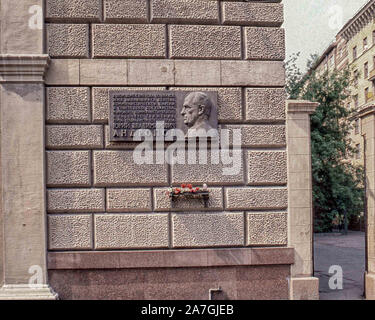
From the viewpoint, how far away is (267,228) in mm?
8352

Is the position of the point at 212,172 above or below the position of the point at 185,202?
above

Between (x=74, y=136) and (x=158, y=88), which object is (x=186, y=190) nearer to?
(x=158, y=88)

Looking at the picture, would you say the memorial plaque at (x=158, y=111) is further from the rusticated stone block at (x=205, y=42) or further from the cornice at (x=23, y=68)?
the cornice at (x=23, y=68)

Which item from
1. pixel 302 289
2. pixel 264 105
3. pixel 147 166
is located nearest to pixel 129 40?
pixel 147 166

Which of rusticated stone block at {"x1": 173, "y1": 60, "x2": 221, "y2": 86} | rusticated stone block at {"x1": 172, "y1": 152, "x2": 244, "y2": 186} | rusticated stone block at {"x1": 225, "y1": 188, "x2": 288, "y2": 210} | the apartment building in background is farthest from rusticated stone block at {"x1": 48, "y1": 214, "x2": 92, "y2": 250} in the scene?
the apartment building in background

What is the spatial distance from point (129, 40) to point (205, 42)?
135cm

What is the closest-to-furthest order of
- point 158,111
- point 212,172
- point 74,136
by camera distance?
point 74,136
point 158,111
point 212,172

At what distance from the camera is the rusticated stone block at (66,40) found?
321 inches

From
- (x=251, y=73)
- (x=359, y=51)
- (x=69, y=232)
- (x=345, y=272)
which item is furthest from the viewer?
(x=359, y=51)

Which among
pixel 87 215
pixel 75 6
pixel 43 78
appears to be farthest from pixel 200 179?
pixel 75 6

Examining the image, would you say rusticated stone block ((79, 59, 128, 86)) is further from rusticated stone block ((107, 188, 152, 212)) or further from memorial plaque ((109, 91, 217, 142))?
rusticated stone block ((107, 188, 152, 212))

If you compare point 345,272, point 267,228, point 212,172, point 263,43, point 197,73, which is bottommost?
point 345,272

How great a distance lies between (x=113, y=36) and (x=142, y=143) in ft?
6.38

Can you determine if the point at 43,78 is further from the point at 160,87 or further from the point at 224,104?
the point at 224,104
